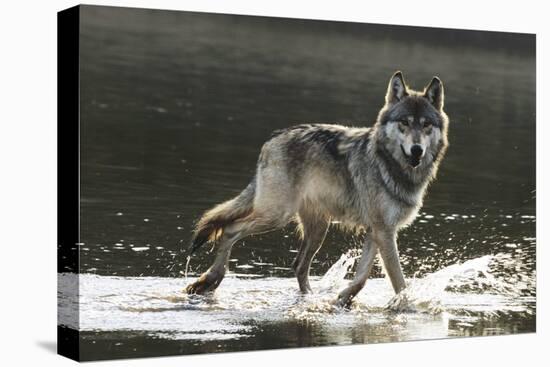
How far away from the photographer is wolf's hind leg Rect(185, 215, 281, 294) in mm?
7809

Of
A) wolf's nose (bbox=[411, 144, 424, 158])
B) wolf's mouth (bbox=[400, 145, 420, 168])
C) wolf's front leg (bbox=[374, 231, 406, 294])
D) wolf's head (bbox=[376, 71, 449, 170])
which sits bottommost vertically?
wolf's front leg (bbox=[374, 231, 406, 294])

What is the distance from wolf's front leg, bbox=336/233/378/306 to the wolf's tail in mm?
880

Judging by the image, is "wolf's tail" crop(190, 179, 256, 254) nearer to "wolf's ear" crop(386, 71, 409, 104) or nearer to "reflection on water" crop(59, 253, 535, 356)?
"reflection on water" crop(59, 253, 535, 356)

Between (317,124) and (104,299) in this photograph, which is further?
(317,124)

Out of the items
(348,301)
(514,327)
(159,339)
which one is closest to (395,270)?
(348,301)

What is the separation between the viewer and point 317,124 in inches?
319

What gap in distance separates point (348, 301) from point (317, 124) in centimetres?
130

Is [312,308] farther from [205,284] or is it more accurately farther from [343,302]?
[205,284]

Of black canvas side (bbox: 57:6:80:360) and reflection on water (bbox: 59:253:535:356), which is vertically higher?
black canvas side (bbox: 57:6:80:360)

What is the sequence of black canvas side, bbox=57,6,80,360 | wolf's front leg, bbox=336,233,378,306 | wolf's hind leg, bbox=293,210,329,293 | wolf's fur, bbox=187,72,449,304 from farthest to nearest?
wolf's hind leg, bbox=293,210,329,293
wolf's front leg, bbox=336,233,378,306
wolf's fur, bbox=187,72,449,304
black canvas side, bbox=57,6,80,360

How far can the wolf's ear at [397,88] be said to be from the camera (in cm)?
782

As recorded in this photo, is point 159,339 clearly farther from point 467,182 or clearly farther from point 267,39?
point 467,182

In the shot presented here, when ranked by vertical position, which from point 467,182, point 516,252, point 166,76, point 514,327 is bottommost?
point 514,327

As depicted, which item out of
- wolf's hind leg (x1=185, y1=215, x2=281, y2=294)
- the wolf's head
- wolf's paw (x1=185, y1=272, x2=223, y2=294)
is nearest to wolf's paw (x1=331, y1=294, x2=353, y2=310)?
wolf's hind leg (x1=185, y1=215, x2=281, y2=294)
